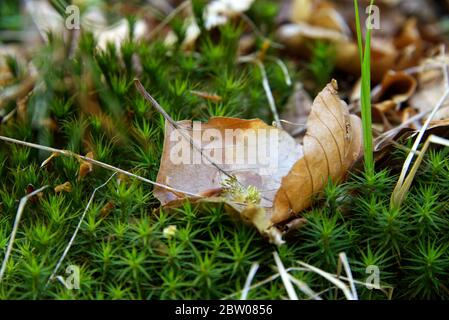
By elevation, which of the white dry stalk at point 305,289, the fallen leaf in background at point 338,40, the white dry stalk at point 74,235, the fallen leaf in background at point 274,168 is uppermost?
the fallen leaf in background at point 338,40

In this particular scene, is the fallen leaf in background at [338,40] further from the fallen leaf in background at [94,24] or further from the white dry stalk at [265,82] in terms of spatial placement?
the fallen leaf in background at [94,24]

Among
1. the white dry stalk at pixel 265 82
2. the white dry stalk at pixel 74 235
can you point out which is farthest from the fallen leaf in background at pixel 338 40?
the white dry stalk at pixel 74 235

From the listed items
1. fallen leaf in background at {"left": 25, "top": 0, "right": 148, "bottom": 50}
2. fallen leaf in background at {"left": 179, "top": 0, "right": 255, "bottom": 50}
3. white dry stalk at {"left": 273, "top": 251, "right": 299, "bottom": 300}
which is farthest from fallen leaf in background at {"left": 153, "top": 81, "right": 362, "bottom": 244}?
fallen leaf in background at {"left": 25, "top": 0, "right": 148, "bottom": 50}

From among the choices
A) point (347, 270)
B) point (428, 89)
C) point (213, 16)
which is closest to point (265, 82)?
point (213, 16)

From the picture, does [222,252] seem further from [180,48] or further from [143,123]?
[180,48]

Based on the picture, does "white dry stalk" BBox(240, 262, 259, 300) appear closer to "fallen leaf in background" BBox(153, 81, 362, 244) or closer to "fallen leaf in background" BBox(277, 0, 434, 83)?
"fallen leaf in background" BBox(153, 81, 362, 244)

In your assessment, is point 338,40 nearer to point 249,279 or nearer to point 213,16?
point 213,16
